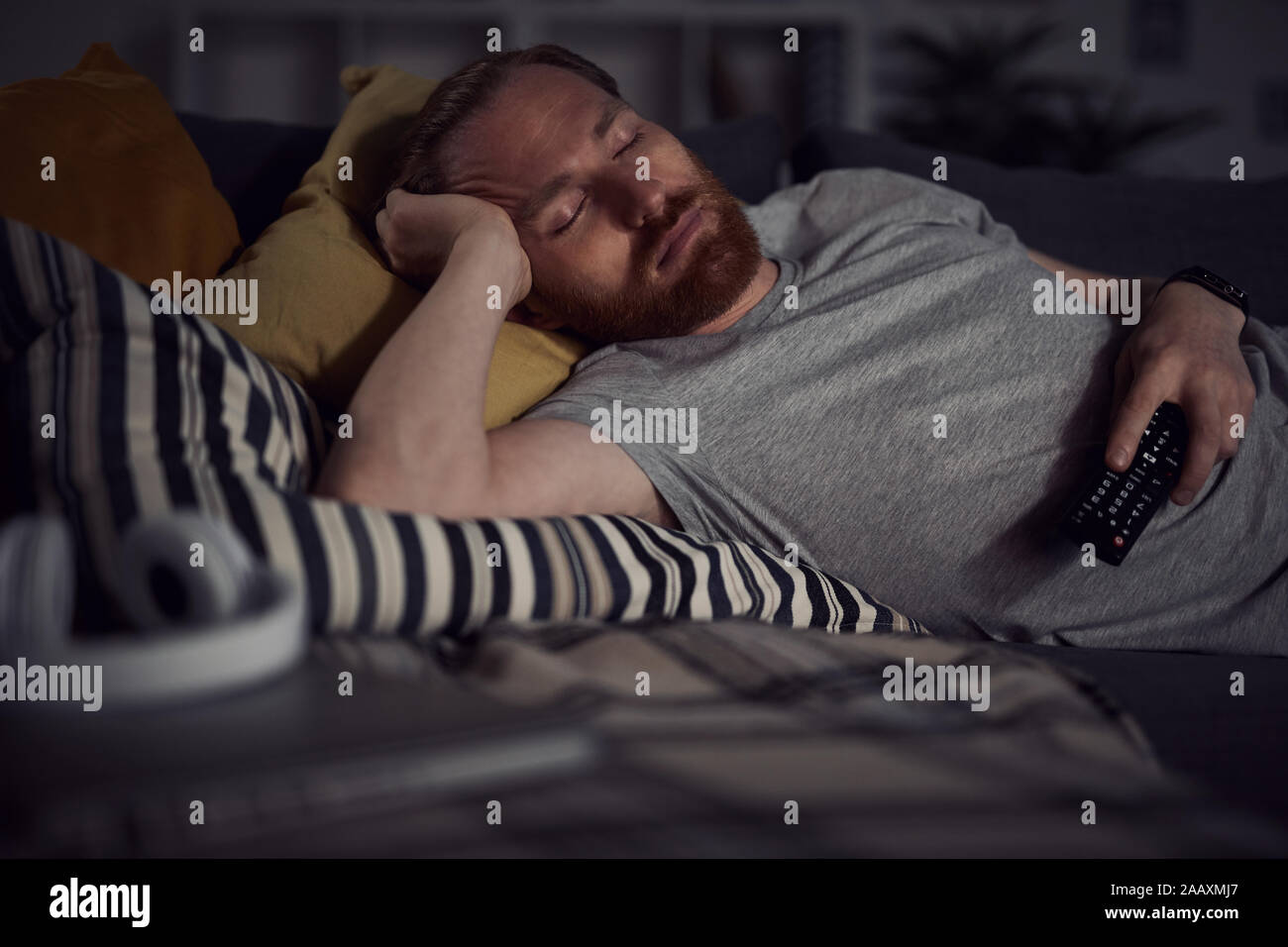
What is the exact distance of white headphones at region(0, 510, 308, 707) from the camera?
44 centimetres

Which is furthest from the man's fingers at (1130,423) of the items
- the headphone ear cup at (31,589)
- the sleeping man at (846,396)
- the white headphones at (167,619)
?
the headphone ear cup at (31,589)

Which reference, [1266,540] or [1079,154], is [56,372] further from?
[1079,154]

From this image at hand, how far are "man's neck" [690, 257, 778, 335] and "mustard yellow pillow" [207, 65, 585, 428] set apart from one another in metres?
0.17

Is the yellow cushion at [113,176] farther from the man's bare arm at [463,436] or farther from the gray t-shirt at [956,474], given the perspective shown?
the gray t-shirt at [956,474]

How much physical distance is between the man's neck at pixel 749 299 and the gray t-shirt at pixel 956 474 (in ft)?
0.27

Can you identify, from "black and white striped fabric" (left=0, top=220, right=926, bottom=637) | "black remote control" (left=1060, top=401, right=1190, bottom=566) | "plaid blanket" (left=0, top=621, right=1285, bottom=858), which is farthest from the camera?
"black remote control" (left=1060, top=401, right=1190, bottom=566)

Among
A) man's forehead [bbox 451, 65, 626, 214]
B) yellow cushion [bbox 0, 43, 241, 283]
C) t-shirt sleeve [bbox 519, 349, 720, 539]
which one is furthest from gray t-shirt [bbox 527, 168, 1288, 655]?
yellow cushion [bbox 0, 43, 241, 283]

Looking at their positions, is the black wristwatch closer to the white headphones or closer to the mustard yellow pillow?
the mustard yellow pillow

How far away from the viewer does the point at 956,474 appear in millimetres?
926

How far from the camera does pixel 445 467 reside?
720mm

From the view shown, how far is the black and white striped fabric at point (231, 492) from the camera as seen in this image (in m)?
0.58

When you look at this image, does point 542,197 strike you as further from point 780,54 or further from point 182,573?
point 780,54

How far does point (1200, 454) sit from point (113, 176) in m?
1.13

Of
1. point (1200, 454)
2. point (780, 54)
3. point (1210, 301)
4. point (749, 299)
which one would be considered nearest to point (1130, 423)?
point (1200, 454)
